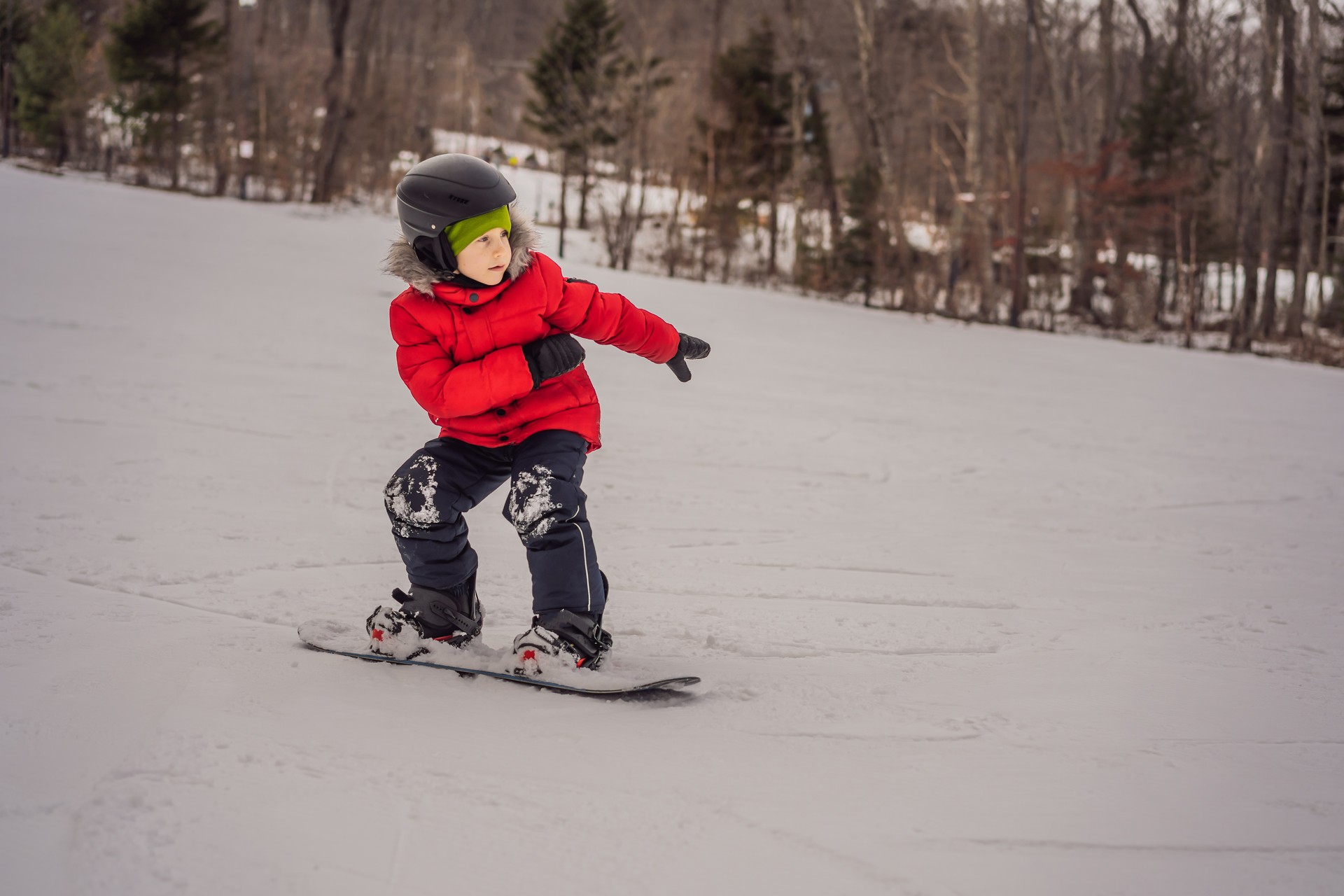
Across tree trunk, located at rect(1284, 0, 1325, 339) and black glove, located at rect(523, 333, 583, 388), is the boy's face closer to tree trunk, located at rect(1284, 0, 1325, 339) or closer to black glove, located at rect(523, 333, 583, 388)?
black glove, located at rect(523, 333, 583, 388)

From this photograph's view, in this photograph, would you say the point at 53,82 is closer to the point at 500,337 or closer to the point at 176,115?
the point at 176,115

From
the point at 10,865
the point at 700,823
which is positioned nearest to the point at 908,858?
the point at 700,823

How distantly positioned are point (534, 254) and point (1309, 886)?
2205 millimetres

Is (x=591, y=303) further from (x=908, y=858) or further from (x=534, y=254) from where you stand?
(x=908, y=858)

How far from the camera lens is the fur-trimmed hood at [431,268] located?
2531mm

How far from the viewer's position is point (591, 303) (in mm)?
2705

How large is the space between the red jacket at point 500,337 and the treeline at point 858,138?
17.0m

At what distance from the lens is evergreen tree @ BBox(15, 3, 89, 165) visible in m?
27.4

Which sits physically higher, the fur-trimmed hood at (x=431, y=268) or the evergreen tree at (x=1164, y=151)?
the evergreen tree at (x=1164, y=151)

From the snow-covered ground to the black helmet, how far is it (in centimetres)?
110

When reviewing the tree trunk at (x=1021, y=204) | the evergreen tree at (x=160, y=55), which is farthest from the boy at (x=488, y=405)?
the evergreen tree at (x=160, y=55)

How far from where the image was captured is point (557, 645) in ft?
8.49

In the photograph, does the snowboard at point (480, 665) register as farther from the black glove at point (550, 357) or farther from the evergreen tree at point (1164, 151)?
the evergreen tree at point (1164, 151)

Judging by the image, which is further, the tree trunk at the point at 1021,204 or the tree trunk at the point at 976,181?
the tree trunk at the point at 976,181
